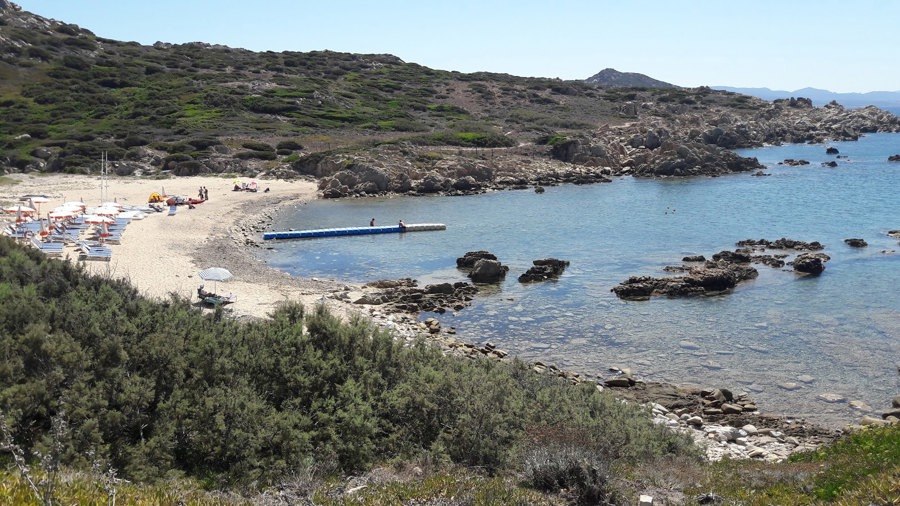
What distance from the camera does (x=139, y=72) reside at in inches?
3888

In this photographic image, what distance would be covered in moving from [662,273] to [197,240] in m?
23.0

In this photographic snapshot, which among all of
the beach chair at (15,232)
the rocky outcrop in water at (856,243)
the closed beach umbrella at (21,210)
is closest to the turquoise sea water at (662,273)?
the rocky outcrop in water at (856,243)

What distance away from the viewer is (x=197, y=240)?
1455 inches

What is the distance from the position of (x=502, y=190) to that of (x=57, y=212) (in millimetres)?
35460

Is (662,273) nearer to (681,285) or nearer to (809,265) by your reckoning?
(681,285)

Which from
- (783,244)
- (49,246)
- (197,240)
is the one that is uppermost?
(783,244)

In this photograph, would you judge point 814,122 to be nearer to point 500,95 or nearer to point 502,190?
point 500,95

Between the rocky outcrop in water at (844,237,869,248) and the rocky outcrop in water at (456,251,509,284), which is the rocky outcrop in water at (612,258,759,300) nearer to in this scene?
the rocky outcrop in water at (456,251,509,284)

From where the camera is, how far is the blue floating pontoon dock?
41469 mm

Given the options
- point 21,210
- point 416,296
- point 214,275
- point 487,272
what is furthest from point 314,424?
point 21,210

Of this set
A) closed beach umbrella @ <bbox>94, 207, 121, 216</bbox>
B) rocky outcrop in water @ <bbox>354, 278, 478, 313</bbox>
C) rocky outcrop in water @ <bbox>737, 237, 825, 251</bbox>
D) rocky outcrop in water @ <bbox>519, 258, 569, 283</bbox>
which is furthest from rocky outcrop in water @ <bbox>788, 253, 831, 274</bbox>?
closed beach umbrella @ <bbox>94, 207, 121, 216</bbox>

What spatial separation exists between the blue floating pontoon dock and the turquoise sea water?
81 cm

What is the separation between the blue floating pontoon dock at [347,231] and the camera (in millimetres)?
41469

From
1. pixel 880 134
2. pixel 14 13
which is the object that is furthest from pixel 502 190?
pixel 14 13
